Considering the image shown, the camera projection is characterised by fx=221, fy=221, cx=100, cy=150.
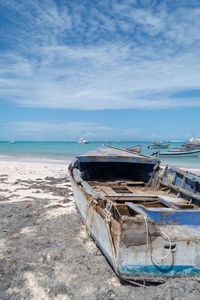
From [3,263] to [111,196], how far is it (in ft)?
9.01

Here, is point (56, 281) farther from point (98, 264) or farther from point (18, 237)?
point (18, 237)

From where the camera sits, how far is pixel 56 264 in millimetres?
4285

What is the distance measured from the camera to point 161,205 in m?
5.73

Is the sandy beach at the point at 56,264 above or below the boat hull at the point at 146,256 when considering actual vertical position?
below

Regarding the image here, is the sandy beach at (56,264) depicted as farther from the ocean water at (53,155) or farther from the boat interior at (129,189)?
the ocean water at (53,155)

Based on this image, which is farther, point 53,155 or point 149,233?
point 53,155

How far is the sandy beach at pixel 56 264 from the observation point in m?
3.46

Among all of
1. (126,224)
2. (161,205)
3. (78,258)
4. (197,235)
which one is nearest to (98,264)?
(78,258)

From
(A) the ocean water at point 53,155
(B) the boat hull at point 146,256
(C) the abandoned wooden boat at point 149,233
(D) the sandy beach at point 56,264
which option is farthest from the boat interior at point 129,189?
(A) the ocean water at point 53,155

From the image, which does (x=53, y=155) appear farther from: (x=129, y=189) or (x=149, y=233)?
(x=149, y=233)

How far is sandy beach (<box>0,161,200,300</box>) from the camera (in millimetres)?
3465

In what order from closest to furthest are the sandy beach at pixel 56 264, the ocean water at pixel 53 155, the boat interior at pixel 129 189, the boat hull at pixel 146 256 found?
the boat hull at pixel 146 256, the sandy beach at pixel 56 264, the boat interior at pixel 129 189, the ocean water at pixel 53 155

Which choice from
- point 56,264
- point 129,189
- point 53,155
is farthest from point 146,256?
point 53,155

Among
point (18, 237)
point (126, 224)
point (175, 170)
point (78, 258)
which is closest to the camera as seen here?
point (126, 224)
